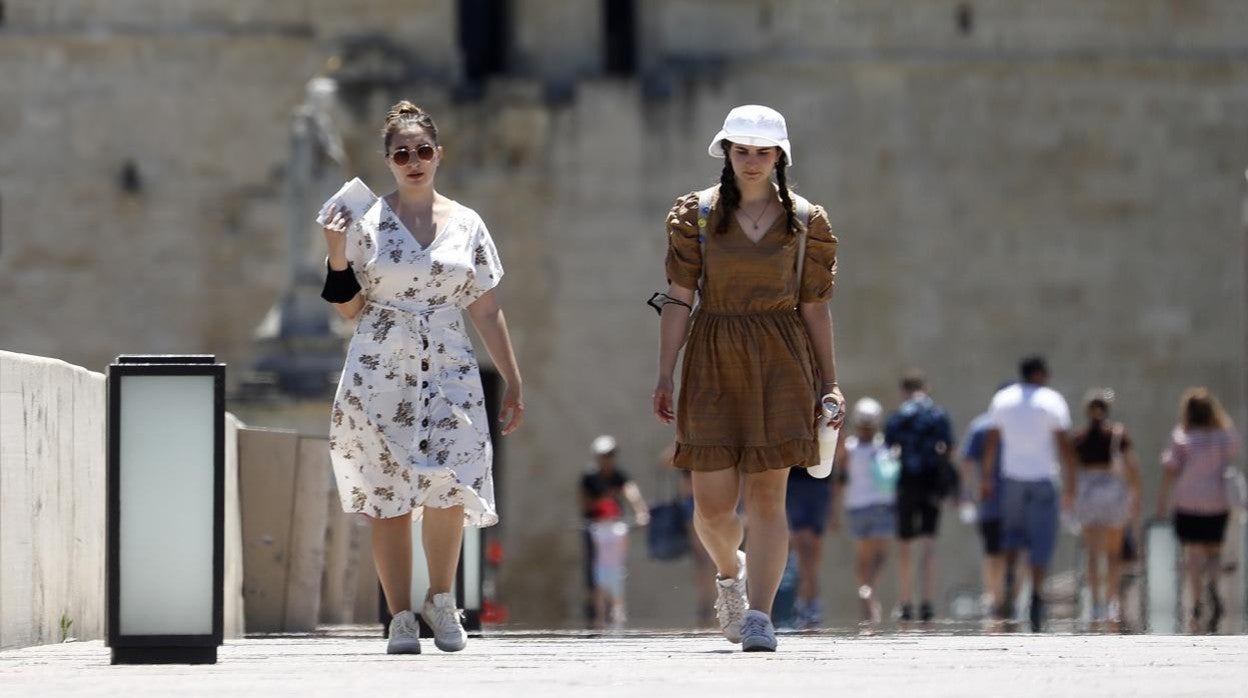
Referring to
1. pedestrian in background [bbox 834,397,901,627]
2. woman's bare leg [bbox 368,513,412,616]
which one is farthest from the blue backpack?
woman's bare leg [bbox 368,513,412,616]

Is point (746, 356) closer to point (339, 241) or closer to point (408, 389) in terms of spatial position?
point (408, 389)

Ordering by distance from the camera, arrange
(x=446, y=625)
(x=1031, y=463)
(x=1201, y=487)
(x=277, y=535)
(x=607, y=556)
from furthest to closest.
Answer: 1. (x=607, y=556)
2. (x=1201, y=487)
3. (x=1031, y=463)
4. (x=277, y=535)
5. (x=446, y=625)

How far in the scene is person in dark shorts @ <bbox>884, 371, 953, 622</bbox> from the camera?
701 inches

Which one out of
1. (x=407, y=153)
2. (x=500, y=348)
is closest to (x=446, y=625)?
(x=500, y=348)

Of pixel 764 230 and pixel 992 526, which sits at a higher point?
pixel 764 230

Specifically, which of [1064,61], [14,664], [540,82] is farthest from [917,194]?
[14,664]

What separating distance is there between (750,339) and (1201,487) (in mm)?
9628

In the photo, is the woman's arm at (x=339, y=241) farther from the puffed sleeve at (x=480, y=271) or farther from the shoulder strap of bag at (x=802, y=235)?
the shoulder strap of bag at (x=802, y=235)

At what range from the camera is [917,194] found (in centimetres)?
2645

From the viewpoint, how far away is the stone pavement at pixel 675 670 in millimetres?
6809

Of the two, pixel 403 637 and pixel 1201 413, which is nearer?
pixel 403 637

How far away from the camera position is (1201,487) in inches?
709

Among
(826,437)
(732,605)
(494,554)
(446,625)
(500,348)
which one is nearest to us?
(446,625)

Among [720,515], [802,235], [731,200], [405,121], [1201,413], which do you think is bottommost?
[720,515]
